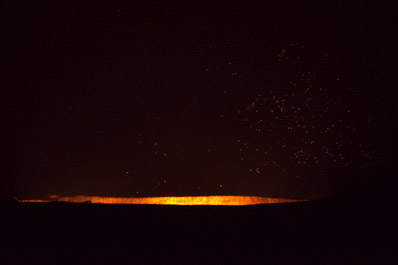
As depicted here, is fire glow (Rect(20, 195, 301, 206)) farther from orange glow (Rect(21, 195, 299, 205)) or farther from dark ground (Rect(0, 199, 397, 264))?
dark ground (Rect(0, 199, 397, 264))

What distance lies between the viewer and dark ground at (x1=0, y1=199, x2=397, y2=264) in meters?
0.72

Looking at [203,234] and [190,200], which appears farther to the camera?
[190,200]

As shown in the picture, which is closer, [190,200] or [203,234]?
[203,234]

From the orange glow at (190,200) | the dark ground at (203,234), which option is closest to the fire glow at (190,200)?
the orange glow at (190,200)

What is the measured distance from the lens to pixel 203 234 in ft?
2.45

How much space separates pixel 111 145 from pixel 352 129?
58cm

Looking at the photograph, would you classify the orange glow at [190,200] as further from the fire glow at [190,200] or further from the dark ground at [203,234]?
the dark ground at [203,234]

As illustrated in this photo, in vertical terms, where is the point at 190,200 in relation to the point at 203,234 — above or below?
above

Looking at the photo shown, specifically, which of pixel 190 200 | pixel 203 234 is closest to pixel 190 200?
pixel 190 200

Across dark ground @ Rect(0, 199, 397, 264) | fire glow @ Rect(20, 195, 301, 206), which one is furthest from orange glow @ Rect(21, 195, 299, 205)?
dark ground @ Rect(0, 199, 397, 264)

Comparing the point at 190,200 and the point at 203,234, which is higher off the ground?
the point at 190,200

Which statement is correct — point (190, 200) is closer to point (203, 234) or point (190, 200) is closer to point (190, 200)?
point (190, 200)

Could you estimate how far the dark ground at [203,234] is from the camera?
28.5 inches

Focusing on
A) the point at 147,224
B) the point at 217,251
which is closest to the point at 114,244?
the point at 147,224
